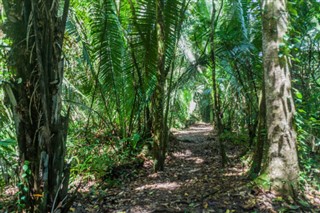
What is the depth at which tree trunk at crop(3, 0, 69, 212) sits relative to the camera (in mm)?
1975

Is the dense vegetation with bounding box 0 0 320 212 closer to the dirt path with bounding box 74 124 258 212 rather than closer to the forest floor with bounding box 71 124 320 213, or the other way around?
the forest floor with bounding box 71 124 320 213

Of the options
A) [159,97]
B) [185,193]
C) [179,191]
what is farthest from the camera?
[159,97]

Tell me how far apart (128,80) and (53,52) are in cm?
358

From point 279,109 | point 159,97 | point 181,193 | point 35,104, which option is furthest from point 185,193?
point 35,104

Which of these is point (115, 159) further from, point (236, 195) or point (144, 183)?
point (236, 195)

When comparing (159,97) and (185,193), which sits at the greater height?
(159,97)

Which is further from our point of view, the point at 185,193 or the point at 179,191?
the point at 179,191

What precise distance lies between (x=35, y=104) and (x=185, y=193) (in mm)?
2258

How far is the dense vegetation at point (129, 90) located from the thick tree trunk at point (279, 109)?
11 millimetres

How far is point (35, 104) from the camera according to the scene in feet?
6.51

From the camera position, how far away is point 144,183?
4.23 m

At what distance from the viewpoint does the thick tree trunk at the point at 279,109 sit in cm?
299

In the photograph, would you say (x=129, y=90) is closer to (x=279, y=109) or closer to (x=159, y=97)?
(x=159, y=97)

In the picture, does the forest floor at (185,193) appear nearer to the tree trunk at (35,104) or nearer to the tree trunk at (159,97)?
the tree trunk at (159,97)
